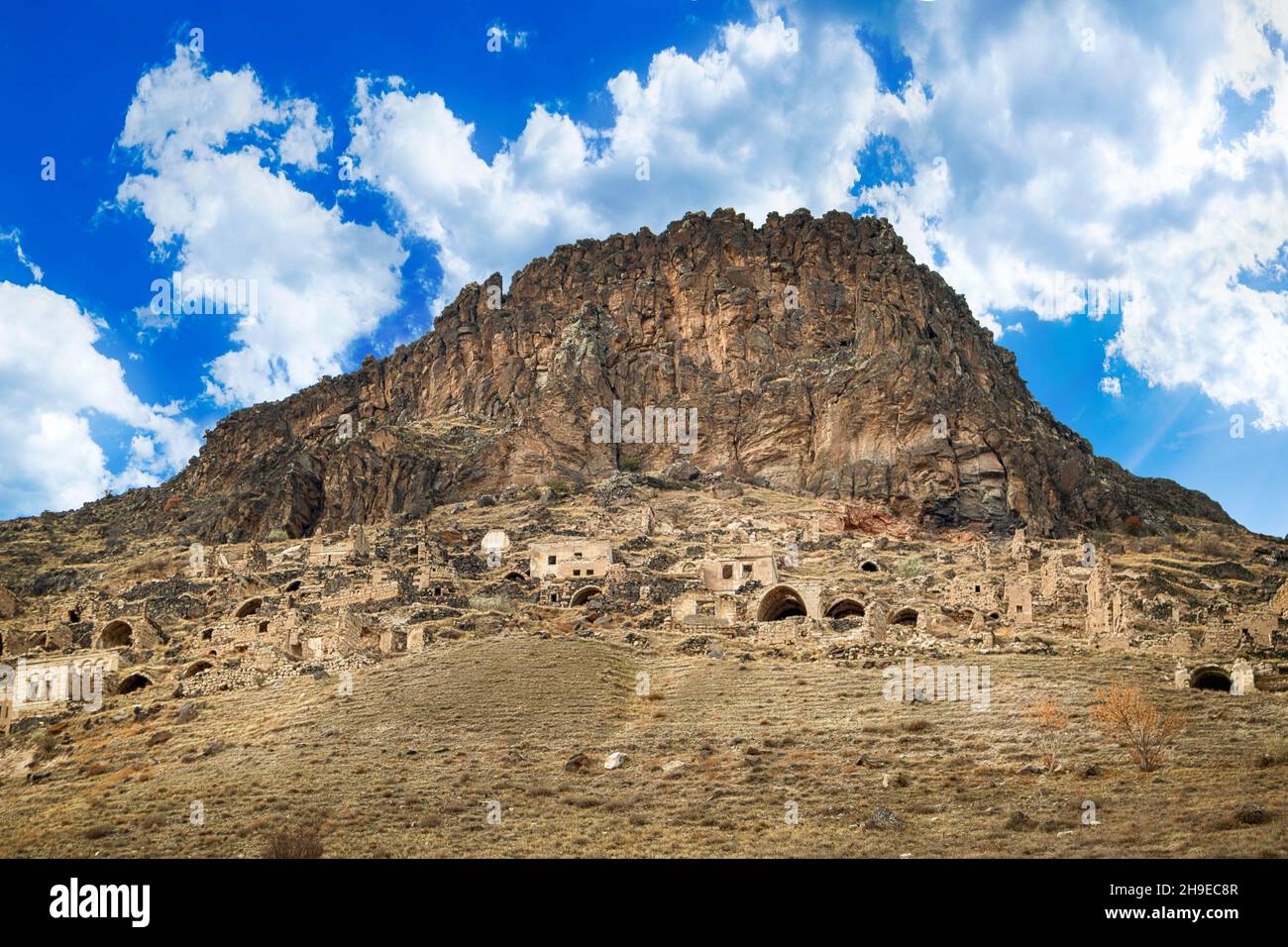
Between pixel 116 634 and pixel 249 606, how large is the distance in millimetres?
5568

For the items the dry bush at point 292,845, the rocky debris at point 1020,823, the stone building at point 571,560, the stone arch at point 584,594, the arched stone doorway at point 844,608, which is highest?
the stone building at point 571,560

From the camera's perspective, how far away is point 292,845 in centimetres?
1766

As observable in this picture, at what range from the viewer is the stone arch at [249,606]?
155ft

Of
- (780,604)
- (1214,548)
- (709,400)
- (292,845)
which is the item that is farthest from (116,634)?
(1214,548)

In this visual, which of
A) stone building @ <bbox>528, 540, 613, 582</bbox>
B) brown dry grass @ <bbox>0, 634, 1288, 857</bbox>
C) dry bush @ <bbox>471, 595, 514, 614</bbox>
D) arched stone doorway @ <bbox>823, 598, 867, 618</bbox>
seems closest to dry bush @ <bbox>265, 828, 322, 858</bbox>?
brown dry grass @ <bbox>0, 634, 1288, 857</bbox>

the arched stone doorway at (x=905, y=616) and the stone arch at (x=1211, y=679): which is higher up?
the arched stone doorway at (x=905, y=616)

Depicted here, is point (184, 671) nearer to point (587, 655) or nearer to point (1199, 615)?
point (587, 655)

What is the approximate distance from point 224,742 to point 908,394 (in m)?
65.5

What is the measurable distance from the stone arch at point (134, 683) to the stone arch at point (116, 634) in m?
7.81

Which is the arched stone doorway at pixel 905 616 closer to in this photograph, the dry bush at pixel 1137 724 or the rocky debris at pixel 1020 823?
the dry bush at pixel 1137 724

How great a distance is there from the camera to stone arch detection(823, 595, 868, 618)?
41.2 meters

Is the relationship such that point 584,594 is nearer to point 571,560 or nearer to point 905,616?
point 571,560

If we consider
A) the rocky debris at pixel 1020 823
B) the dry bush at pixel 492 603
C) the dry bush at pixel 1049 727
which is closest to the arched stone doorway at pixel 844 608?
the dry bush at pixel 492 603

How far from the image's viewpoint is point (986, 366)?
336ft
